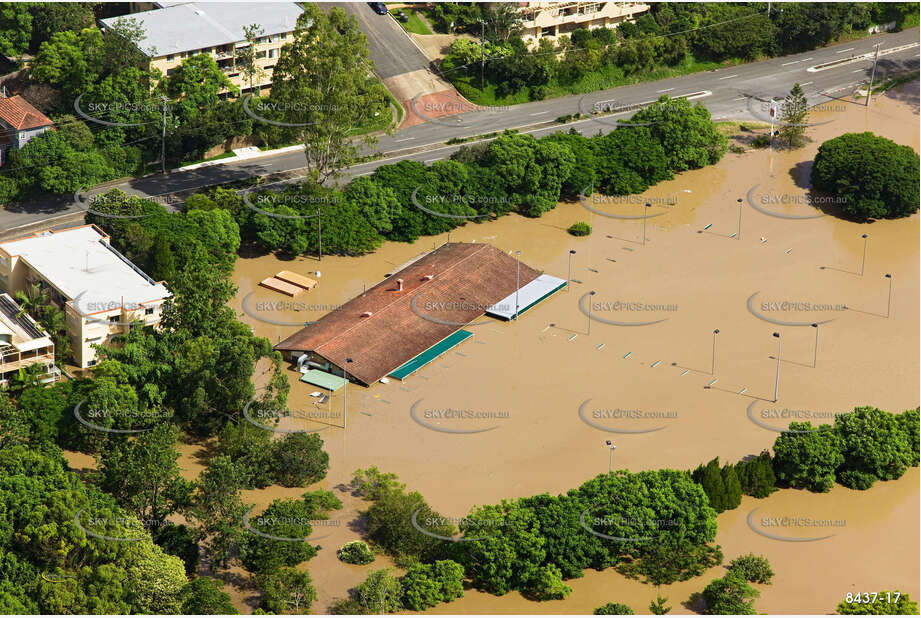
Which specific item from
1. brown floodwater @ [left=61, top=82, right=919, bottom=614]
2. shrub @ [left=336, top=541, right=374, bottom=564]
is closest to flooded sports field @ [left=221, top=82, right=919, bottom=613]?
brown floodwater @ [left=61, top=82, right=919, bottom=614]

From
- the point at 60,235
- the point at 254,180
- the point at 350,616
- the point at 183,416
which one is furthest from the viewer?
the point at 254,180

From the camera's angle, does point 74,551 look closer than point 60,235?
Yes

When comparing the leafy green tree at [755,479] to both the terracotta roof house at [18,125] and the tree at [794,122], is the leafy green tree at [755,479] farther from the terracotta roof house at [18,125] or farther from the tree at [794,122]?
the terracotta roof house at [18,125]

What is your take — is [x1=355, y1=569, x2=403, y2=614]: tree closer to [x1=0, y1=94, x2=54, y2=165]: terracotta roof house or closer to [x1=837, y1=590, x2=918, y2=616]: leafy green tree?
[x1=837, y1=590, x2=918, y2=616]: leafy green tree

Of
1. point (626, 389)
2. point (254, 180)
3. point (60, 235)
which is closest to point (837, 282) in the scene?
point (626, 389)

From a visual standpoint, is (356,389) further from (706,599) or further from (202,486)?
(706,599)

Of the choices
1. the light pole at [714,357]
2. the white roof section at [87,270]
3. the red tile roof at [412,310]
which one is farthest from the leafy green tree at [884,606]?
the white roof section at [87,270]
